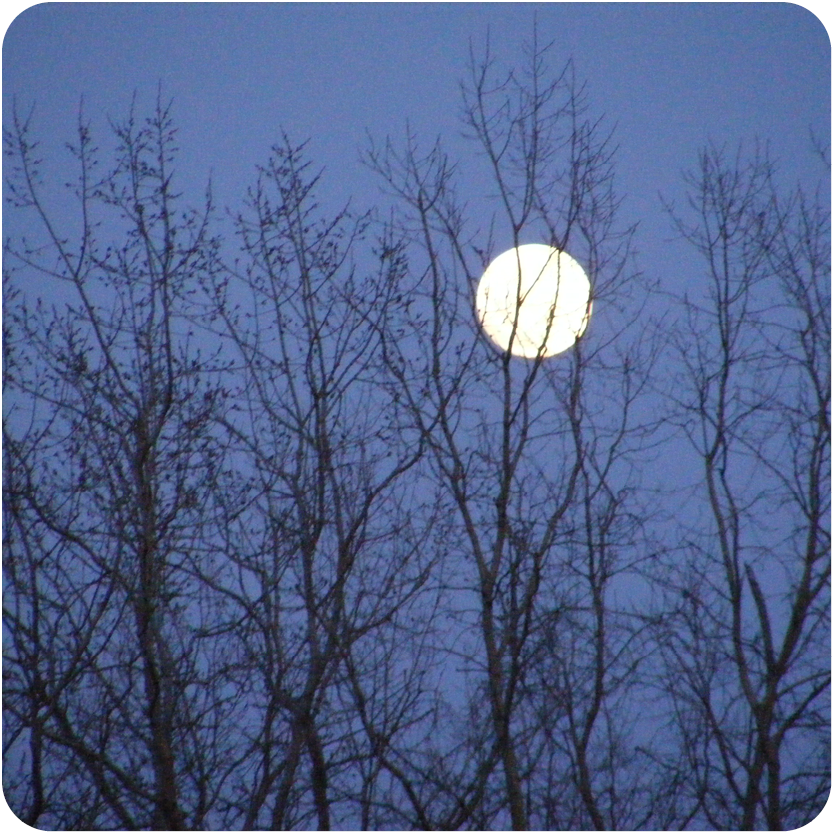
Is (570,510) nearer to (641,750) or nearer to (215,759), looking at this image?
(641,750)

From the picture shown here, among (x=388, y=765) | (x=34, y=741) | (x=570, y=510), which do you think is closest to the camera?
(x=34, y=741)

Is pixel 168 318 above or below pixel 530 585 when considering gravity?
above

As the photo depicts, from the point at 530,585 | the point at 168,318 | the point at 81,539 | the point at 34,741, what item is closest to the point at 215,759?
the point at 34,741

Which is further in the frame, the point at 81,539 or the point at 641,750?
the point at 641,750

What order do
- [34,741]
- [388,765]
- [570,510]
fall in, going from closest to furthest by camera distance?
[34,741], [388,765], [570,510]

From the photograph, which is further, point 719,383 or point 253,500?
point 719,383

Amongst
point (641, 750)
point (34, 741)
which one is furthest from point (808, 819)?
point (34, 741)

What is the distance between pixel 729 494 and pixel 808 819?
57.0 inches

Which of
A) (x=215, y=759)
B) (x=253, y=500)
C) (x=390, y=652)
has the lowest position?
(x=215, y=759)

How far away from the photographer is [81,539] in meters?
4.17

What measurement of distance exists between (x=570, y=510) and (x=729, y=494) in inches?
29.5

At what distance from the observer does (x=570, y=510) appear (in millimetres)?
4762

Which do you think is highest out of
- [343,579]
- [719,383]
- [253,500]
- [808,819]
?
[719,383]

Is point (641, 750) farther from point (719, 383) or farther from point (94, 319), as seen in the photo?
point (94, 319)
